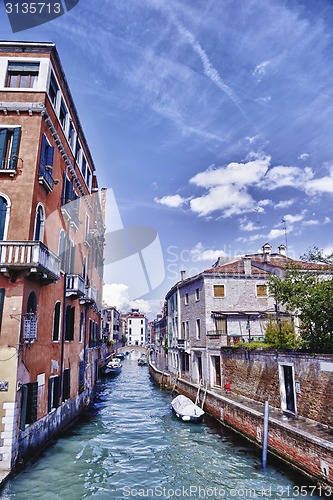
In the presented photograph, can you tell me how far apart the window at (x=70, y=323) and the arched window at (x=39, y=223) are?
4.63 m

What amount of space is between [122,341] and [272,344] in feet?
239

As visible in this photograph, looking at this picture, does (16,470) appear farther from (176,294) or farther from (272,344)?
(176,294)

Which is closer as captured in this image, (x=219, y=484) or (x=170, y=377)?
(x=219, y=484)

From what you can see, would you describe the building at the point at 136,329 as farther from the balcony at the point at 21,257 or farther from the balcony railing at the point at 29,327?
the balcony at the point at 21,257

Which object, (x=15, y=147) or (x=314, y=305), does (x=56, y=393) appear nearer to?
(x=15, y=147)

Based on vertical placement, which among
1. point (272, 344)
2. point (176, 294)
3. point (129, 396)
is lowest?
point (129, 396)

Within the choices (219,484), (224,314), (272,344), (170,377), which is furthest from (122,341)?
(219,484)

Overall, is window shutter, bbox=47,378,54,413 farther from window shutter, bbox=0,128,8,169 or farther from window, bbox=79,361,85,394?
window shutter, bbox=0,128,8,169

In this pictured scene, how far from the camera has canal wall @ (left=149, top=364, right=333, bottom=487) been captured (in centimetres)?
875

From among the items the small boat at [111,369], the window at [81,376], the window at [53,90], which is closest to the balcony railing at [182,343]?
the window at [81,376]

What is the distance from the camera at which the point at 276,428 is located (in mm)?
11023

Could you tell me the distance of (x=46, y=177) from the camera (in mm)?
11461

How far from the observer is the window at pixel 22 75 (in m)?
11.8

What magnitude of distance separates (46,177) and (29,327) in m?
4.91
